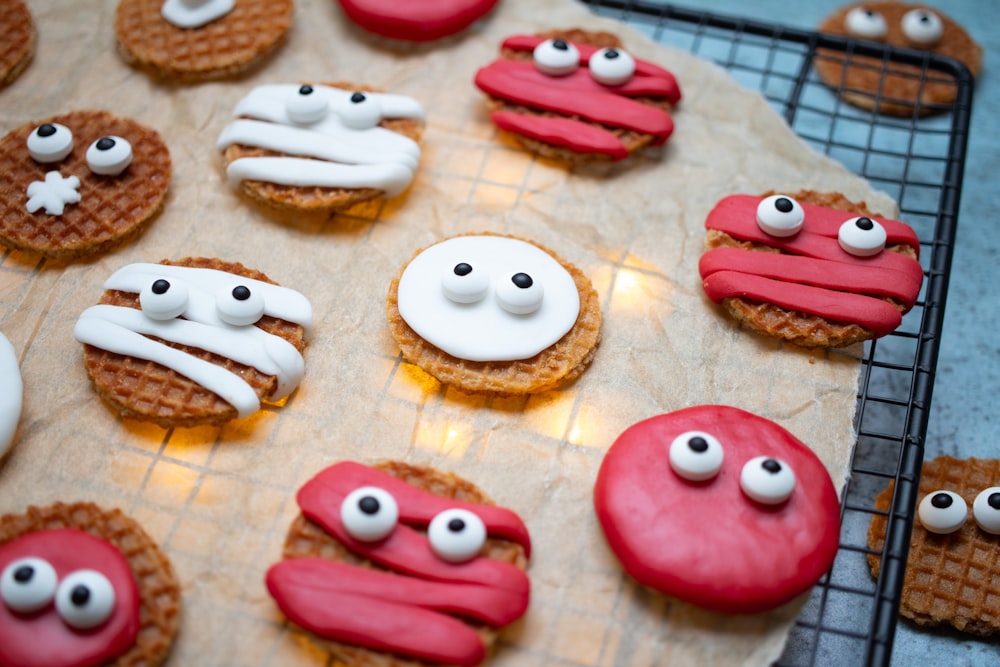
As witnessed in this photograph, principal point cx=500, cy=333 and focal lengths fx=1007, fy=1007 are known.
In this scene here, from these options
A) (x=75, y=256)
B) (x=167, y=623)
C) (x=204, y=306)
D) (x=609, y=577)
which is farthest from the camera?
(x=75, y=256)

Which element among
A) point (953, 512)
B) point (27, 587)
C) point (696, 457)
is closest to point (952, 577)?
point (953, 512)

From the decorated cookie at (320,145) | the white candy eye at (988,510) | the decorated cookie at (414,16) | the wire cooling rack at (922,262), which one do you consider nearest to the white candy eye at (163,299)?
the decorated cookie at (320,145)

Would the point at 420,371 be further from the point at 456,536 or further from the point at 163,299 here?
the point at 163,299

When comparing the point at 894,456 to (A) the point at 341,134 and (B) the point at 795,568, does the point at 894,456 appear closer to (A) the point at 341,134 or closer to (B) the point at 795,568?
(B) the point at 795,568

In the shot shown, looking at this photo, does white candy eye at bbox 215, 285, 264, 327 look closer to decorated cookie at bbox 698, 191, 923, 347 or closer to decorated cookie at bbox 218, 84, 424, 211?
decorated cookie at bbox 218, 84, 424, 211

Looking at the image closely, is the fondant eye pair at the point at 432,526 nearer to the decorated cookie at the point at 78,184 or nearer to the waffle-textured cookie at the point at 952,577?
the waffle-textured cookie at the point at 952,577

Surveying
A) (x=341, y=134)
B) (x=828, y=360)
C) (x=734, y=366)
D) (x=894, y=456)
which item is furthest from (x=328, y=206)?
(x=894, y=456)

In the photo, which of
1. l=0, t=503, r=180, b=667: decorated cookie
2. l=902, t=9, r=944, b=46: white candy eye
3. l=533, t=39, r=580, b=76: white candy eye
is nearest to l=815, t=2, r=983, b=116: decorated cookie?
l=902, t=9, r=944, b=46: white candy eye

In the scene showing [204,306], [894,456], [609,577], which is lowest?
[894,456]
